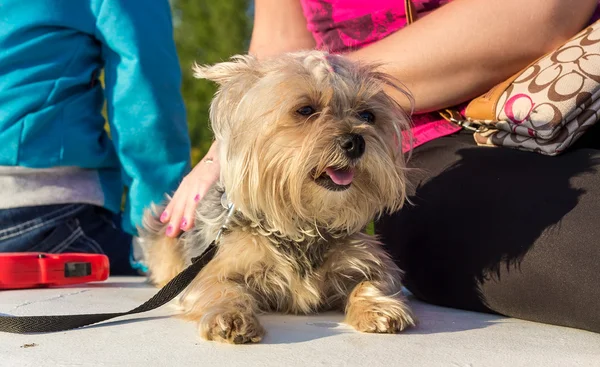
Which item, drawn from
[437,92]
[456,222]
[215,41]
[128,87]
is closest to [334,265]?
[456,222]

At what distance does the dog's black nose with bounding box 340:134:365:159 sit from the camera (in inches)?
124

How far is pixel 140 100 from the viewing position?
4.80 m

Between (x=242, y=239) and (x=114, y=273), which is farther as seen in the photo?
(x=114, y=273)

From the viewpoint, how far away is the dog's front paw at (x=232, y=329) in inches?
110

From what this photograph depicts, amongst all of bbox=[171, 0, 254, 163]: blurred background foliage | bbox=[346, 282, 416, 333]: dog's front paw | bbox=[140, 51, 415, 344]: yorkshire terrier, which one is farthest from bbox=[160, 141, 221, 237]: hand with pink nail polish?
bbox=[171, 0, 254, 163]: blurred background foliage

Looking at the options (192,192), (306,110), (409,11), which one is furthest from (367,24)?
(192,192)

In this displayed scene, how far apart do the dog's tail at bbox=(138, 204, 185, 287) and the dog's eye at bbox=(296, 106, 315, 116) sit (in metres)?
1.24

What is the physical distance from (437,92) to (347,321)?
1253mm

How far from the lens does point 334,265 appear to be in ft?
11.5

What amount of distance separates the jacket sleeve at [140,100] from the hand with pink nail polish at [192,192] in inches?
29.2

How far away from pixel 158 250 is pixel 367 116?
62.2 inches

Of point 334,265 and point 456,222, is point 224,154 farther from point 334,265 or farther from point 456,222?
point 456,222

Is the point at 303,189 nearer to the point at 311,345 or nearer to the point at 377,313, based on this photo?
the point at 377,313

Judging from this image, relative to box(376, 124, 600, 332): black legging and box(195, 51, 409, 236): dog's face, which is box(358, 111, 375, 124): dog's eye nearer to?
box(195, 51, 409, 236): dog's face
